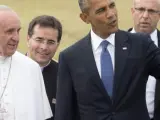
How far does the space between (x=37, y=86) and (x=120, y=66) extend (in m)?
0.81

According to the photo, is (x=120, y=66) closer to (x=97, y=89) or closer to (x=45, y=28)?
(x=97, y=89)

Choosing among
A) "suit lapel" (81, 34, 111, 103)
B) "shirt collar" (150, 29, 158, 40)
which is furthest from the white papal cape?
"shirt collar" (150, 29, 158, 40)

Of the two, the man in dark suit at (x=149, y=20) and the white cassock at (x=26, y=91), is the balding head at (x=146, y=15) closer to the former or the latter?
the man in dark suit at (x=149, y=20)

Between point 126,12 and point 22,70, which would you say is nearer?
point 22,70

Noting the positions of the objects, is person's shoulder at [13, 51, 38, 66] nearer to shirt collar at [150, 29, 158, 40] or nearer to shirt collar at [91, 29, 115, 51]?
shirt collar at [91, 29, 115, 51]

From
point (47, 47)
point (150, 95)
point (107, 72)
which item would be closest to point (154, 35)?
point (150, 95)

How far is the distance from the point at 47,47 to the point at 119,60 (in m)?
1.14

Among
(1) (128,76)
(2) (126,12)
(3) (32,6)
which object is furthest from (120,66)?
(3) (32,6)

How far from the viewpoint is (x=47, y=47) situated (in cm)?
522

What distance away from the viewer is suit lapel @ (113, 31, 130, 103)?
13.7 ft

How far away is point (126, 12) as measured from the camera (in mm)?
14672

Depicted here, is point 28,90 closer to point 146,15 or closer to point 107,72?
point 107,72

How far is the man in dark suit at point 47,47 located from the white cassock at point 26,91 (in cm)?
45

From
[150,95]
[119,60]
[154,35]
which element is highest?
[154,35]
